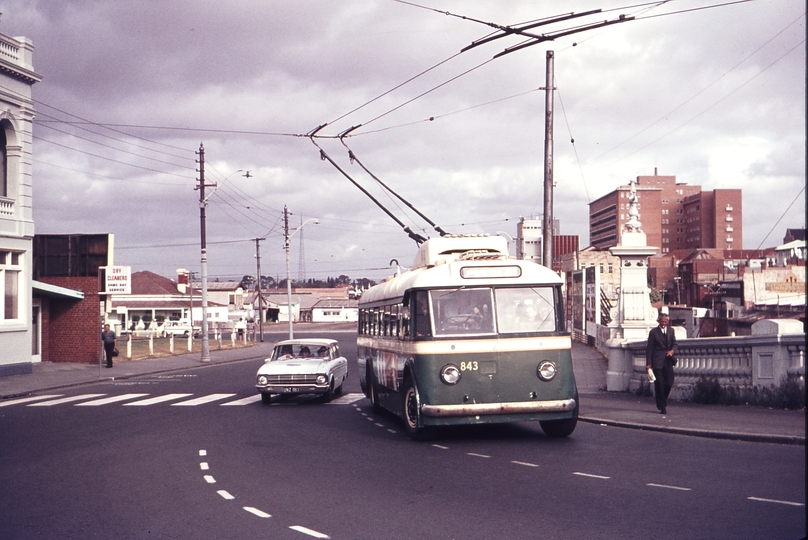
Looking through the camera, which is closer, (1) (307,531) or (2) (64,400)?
(1) (307,531)

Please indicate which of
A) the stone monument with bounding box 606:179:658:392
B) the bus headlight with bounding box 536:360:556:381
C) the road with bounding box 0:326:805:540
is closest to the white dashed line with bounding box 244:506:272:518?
the road with bounding box 0:326:805:540

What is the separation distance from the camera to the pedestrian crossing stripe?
19.9m

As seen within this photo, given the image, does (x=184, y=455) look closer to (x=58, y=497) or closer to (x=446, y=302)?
(x=58, y=497)

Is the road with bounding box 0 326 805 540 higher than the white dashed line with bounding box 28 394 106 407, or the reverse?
the road with bounding box 0 326 805 540

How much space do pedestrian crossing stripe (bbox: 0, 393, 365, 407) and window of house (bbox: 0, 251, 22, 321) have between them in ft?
27.0

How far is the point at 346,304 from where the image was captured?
144750 mm

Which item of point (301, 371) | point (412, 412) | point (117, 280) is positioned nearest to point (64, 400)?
point (301, 371)

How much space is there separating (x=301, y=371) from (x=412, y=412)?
6.73 metres

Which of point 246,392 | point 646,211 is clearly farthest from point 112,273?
point 646,211

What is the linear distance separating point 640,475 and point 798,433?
3.54 metres

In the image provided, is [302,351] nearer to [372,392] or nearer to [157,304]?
[372,392]

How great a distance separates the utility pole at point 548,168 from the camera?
19484 mm

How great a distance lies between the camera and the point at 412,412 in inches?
513

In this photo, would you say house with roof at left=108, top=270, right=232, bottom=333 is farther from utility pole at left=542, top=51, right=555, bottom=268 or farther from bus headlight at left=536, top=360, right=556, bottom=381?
bus headlight at left=536, top=360, right=556, bottom=381
